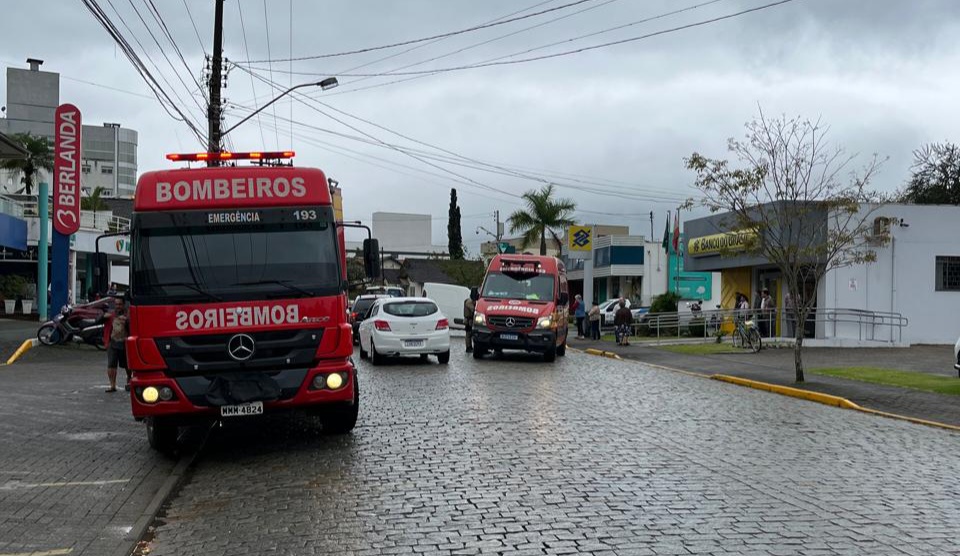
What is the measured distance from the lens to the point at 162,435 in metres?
10.2

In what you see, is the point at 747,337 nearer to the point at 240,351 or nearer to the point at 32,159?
the point at 240,351

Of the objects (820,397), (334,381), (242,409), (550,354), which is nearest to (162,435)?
(242,409)

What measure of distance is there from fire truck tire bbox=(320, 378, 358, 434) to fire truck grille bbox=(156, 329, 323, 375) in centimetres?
118

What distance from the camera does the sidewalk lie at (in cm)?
1554

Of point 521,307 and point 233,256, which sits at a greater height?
point 233,256

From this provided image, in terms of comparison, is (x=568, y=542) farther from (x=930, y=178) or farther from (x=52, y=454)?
(x=930, y=178)

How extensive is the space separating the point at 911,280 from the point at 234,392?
28390 mm

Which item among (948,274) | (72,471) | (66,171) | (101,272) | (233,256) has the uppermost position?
(66,171)

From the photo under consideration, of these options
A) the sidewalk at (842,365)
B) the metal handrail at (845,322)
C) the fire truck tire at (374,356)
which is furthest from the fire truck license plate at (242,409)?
the metal handrail at (845,322)

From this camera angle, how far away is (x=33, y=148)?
57094 mm

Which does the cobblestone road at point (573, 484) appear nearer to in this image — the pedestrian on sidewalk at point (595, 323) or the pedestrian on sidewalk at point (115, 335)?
the pedestrian on sidewalk at point (115, 335)

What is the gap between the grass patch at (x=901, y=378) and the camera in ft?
A: 58.7

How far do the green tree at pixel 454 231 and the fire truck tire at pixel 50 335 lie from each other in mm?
61629

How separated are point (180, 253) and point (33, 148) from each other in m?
53.0
